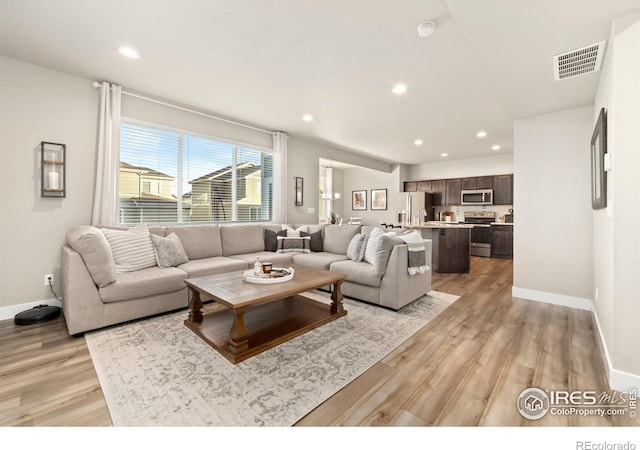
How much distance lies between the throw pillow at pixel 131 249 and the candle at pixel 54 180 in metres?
0.66

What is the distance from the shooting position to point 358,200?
973cm

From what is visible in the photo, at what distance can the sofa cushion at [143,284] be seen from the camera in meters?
2.56

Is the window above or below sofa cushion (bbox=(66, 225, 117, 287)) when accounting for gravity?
above

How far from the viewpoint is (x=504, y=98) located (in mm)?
3146

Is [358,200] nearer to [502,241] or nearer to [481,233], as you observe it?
[481,233]

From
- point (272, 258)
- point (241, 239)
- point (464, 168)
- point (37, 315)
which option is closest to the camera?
point (37, 315)

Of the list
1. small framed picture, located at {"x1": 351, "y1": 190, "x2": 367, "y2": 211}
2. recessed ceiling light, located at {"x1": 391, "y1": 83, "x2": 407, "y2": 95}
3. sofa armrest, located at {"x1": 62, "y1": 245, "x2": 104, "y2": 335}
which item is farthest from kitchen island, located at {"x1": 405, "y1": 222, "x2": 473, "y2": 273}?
sofa armrest, located at {"x1": 62, "y1": 245, "x2": 104, "y2": 335}

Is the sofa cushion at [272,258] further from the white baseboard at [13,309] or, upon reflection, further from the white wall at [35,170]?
the white baseboard at [13,309]

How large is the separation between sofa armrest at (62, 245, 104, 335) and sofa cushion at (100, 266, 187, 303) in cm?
9

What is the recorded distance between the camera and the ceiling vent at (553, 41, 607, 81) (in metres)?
2.17

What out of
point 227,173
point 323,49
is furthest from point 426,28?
point 227,173

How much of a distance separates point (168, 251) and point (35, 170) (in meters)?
1.57

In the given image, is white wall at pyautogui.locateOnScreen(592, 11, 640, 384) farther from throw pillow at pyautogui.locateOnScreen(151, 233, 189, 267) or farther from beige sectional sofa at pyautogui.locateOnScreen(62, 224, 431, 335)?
throw pillow at pyautogui.locateOnScreen(151, 233, 189, 267)

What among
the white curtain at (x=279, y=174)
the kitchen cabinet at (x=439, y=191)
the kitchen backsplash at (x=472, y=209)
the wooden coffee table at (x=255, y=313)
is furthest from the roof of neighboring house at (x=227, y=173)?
the kitchen backsplash at (x=472, y=209)
